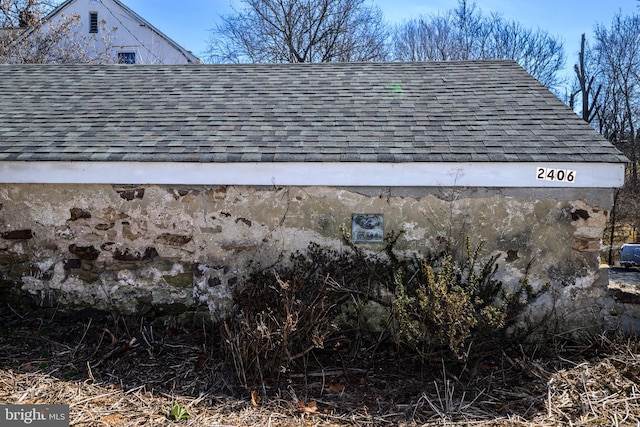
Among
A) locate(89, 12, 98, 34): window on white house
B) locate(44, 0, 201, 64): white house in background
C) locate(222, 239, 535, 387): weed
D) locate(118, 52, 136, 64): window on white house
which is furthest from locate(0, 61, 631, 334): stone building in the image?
locate(89, 12, 98, 34): window on white house

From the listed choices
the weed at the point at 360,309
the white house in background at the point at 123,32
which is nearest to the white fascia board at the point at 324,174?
the weed at the point at 360,309

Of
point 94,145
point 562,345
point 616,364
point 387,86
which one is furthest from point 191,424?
point 387,86

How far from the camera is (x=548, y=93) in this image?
6.53 metres

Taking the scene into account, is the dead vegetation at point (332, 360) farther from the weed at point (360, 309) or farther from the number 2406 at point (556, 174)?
the number 2406 at point (556, 174)

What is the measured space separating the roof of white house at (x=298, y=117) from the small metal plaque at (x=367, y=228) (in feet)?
1.84

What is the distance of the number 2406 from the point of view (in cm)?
493

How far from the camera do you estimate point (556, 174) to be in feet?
16.2

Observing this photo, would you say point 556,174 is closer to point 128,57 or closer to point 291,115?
point 291,115

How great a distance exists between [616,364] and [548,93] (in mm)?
3701

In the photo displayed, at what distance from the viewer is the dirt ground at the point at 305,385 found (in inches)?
151

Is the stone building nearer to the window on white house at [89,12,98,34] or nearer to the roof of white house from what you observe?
the roof of white house

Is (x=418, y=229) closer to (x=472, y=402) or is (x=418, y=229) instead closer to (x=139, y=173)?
(x=472, y=402)

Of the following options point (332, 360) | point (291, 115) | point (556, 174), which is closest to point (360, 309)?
point (332, 360)

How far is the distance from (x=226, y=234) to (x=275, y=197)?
0.71 meters
